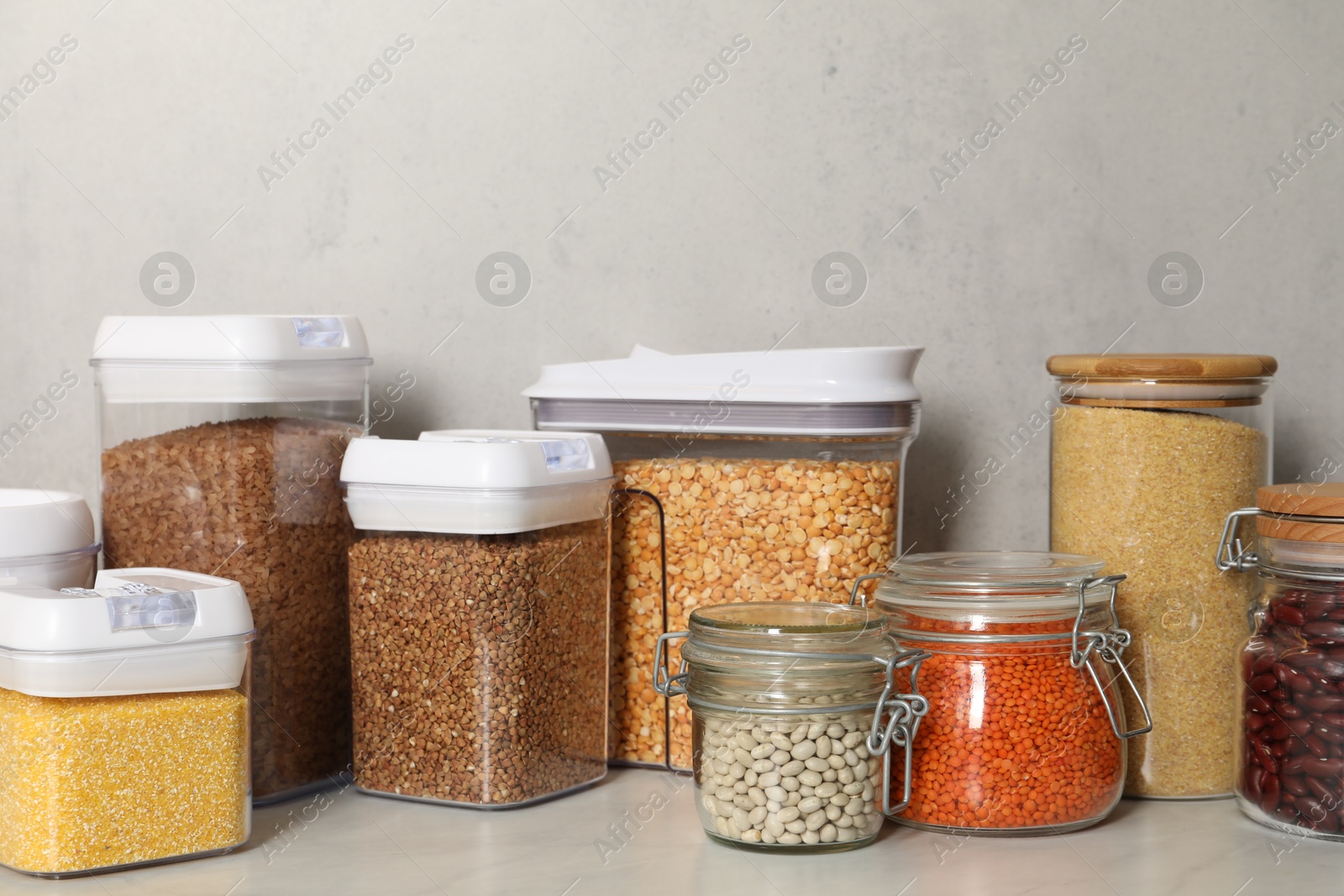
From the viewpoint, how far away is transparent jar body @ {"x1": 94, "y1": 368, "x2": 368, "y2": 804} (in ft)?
3.46

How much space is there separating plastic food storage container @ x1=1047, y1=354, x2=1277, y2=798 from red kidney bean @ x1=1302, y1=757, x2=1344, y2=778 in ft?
0.28

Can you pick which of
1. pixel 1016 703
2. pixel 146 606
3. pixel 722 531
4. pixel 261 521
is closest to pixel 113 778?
pixel 146 606

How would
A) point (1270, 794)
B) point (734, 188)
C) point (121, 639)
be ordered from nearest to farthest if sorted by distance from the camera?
point (121, 639)
point (1270, 794)
point (734, 188)

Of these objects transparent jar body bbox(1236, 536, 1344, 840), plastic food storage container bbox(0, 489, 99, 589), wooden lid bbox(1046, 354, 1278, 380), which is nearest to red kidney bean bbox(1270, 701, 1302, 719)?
transparent jar body bbox(1236, 536, 1344, 840)

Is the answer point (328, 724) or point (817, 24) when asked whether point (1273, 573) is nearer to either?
point (817, 24)

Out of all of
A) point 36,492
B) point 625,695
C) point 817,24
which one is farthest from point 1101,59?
point 36,492

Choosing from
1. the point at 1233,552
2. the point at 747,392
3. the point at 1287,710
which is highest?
the point at 747,392

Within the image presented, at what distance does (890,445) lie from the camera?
1.09 meters

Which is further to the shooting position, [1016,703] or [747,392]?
[747,392]

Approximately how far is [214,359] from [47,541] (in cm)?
20

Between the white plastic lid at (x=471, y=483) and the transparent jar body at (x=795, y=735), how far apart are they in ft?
0.56

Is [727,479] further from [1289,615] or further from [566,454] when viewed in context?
[1289,615]

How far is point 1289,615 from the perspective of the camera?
971mm

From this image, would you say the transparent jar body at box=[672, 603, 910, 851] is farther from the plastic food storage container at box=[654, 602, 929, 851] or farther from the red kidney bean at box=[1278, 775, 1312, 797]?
the red kidney bean at box=[1278, 775, 1312, 797]
